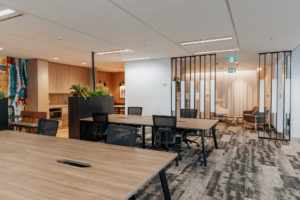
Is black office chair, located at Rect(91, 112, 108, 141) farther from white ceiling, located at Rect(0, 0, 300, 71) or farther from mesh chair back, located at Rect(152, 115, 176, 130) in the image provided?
white ceiling, located at Rect(0, 0, 300, 71)

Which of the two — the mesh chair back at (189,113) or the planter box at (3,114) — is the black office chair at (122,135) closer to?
→ the mesh chair back at (189,113)

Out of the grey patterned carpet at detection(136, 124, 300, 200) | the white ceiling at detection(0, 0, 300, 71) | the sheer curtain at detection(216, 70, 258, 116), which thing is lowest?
the grey patterned carpet at detection(136, 124, 300, 200)

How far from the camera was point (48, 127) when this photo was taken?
10.8ft

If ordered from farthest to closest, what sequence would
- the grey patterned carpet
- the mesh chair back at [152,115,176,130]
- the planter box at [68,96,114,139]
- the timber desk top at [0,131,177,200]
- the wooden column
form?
the wooden column → the planter box at [68,96,114,139] → the mesh chair back at [152,115,176,130] → the grey patterned carpet → the timber desk top at [0,131,177,200]

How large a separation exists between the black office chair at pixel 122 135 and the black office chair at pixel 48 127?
1107 mm

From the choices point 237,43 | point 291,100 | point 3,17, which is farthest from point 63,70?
point 291,100

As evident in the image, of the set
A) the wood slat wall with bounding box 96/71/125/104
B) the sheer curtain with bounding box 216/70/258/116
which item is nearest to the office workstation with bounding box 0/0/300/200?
the sheer curtain with bounding box 216/70/258/116

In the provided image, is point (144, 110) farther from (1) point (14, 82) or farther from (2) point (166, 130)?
(1) point (14, 82)

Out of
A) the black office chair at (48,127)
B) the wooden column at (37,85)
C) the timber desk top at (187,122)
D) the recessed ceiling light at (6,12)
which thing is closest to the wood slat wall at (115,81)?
the wooden column at (37,85)

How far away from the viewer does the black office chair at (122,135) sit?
2492 millimetres

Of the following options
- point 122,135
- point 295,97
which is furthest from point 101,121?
point 295,97

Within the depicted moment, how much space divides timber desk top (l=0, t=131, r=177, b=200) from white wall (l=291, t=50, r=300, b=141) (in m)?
5.93

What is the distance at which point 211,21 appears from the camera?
12.2 ft

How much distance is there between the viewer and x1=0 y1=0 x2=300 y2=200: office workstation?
1.71m
